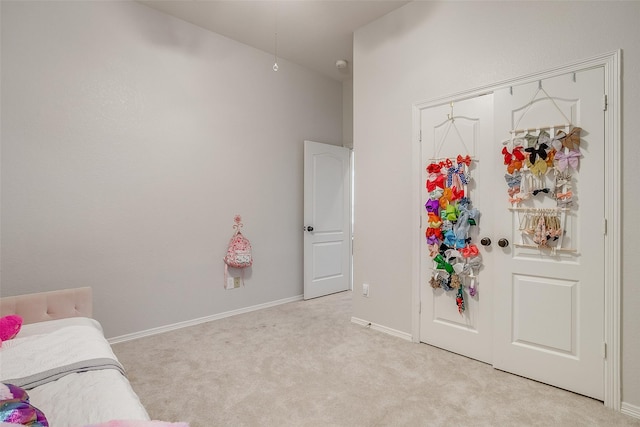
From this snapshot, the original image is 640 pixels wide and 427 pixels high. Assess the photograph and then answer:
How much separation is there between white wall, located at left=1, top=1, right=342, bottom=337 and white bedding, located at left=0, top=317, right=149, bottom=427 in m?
1.04

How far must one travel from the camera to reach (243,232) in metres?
3.70

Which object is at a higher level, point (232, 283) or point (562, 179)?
point (562, 179)

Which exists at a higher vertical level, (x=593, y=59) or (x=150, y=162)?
(x=593, y=59)

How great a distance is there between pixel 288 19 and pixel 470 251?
Answer: 8.80ft

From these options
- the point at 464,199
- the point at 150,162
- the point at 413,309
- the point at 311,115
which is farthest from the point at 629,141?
the point at 150,162

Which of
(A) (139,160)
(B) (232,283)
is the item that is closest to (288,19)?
(A) (139,160)

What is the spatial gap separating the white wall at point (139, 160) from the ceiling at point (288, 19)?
165 millimetres

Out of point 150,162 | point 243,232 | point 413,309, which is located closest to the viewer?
point 413,309

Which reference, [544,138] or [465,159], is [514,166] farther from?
[465,159]

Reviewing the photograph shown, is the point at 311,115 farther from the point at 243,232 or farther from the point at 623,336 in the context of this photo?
the point at 623,336

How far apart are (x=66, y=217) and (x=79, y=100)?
952mm

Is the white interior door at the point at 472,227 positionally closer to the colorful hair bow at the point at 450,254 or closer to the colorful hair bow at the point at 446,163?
the colorful hair bow at the point at 446,163

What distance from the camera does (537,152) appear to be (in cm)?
216

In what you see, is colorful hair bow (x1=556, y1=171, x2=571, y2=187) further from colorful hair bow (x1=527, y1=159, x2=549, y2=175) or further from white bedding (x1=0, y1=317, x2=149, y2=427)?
white bedding (x1=0, y1=317, x2=149, y2=427)
